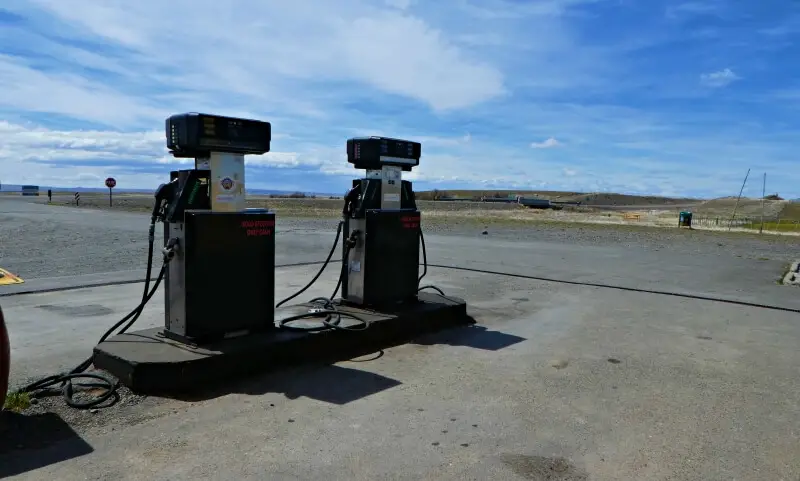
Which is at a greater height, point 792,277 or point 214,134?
point 214,134

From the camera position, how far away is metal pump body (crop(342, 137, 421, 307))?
6.97m

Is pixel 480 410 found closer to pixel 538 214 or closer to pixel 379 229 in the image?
pixel 379 229

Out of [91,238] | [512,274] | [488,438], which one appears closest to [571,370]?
[488,438]

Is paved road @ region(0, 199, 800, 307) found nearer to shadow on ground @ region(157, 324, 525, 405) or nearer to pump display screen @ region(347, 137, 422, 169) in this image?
pump display screen @ region(347, 137, 422, 169)

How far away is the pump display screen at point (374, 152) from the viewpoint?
6957 millimetres

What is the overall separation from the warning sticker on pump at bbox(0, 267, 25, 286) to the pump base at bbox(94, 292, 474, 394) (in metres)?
5.27

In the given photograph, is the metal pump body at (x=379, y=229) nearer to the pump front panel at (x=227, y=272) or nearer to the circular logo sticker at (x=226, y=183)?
the pump front panel at (x=227, y=272)

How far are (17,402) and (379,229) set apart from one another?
3.91 m

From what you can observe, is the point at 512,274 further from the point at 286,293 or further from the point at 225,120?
the point at 225,120

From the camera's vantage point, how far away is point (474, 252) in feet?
52.9

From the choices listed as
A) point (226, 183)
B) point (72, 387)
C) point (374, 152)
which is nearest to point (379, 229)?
point (374, 152)

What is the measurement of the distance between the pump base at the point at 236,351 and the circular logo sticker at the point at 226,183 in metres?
1.36

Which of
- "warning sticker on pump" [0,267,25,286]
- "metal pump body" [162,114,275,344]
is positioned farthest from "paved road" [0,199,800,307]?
"metal pump body" [162,114,275,344]

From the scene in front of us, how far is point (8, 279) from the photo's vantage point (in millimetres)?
9758
